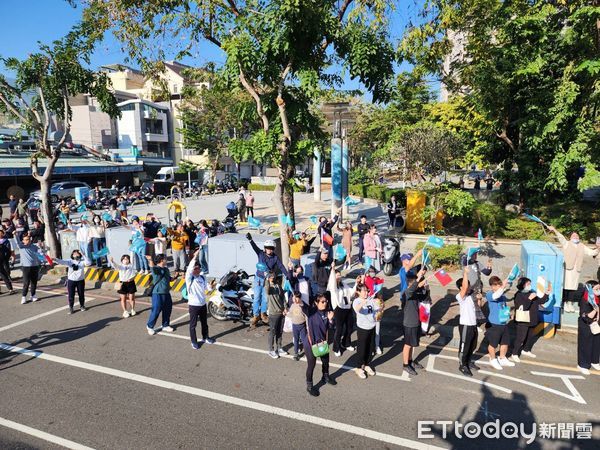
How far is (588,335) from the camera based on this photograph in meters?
6.73

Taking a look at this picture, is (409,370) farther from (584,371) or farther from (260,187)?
→ (260,187)

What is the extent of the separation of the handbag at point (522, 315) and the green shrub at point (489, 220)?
879 centimetres

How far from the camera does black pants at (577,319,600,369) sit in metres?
6.71

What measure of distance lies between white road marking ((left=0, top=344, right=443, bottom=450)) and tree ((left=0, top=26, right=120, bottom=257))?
22.9 ft

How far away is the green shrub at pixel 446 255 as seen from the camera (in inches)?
476

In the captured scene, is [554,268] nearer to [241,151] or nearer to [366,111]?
[241,151]

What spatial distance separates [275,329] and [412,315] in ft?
7.93

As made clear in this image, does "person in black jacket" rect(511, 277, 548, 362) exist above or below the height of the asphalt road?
above

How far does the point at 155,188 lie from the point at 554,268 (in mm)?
35010

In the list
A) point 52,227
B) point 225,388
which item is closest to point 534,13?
point 225,388

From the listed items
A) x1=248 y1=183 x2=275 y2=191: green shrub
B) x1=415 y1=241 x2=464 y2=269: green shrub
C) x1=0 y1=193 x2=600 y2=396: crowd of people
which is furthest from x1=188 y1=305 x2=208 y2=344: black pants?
x1=248 y1=183 x2=275 y2=191: green shrub

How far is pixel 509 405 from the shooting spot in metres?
5.87

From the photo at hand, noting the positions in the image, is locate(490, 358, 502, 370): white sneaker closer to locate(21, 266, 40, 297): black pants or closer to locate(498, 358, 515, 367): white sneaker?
locate(498, 358, 515, 367): white sneaker

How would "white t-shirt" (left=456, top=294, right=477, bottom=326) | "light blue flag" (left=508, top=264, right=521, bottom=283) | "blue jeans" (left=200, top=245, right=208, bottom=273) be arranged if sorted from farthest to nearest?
1. "blue jeans" (left=200, top=245, right=208, bottom=273)
2. "light blue flag" (left=508, top=264, right=521, bottom=283)
3. "white t-shirt" (left=456, top=294, right=477, bottom=326)
